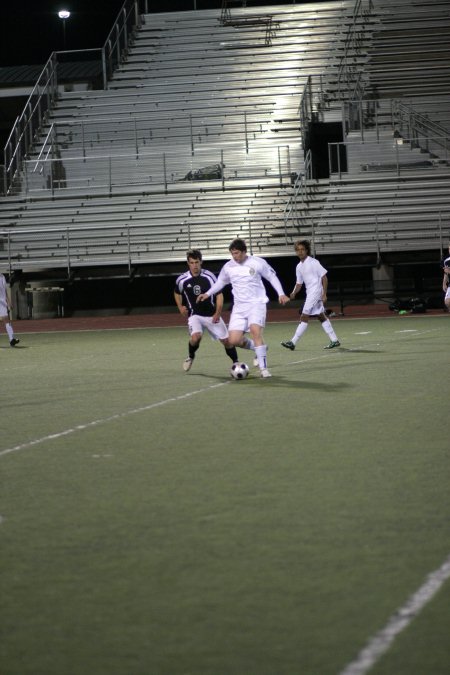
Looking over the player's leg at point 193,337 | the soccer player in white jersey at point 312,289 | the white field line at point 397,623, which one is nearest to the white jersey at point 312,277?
the soccer player in white jersey at point 312,289

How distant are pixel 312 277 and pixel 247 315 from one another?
15.8 feet

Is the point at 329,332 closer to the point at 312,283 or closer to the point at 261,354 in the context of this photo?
the point at 312,283

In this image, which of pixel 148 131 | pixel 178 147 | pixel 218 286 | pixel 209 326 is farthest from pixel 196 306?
pixel 148 131

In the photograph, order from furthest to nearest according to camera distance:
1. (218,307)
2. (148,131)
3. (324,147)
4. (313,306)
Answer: (324,147) → (148,131) → (313,306) → (218,307)

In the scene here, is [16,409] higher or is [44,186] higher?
[44,186]

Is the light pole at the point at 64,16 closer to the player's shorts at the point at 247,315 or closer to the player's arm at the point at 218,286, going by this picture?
the player's arm at the point at 218,286

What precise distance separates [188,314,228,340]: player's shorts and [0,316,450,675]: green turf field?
2.40 metres

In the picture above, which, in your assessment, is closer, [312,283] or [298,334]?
[298,334]

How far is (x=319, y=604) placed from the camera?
452 centimetres

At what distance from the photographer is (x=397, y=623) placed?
13.9 ft

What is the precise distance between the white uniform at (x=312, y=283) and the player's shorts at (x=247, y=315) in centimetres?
442

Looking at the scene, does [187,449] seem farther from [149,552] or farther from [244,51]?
[244,51]

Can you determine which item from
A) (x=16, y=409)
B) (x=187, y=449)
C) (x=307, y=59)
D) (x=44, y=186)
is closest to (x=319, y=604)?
(x=187, y=449)

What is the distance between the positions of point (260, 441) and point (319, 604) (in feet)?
14.4
